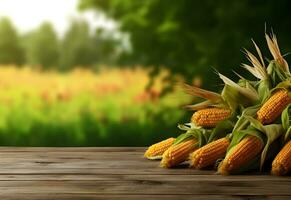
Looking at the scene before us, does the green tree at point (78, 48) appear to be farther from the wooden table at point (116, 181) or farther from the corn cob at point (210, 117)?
the corn cob at point (210, 117)

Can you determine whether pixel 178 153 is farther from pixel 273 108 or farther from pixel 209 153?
pixel 273 108

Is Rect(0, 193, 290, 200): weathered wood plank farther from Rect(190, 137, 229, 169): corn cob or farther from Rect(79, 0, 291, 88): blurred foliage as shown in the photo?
Rect(79, 0, 291, 88): blurred foliage

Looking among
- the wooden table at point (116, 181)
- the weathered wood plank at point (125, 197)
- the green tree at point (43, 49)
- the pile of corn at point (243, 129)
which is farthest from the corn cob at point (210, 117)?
the green tree at point (43, 49)

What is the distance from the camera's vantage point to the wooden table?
4.58 ft

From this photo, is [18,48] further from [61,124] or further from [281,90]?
[281,90]

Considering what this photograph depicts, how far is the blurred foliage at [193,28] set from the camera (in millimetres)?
3225

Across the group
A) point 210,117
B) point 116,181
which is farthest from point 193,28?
point 116,181

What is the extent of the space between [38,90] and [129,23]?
1.76 feet

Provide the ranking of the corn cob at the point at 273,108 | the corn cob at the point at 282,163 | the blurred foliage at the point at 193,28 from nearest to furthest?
the corn cob at the point at 282,163, the corn cob at the point at 273,108, the blurred foliage at the point at 193,28

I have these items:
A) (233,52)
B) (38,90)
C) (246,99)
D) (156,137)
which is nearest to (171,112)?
(156,137)

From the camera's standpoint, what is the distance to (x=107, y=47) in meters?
3.37

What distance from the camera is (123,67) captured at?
10.6ft

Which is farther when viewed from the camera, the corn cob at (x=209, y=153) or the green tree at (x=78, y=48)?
the green tree at (x=78, y=48)

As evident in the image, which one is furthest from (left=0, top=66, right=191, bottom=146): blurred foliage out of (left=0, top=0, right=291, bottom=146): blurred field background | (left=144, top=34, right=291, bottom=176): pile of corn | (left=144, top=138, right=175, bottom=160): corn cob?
(left=144, top=34, right=291, bottom=176): pile of corn
